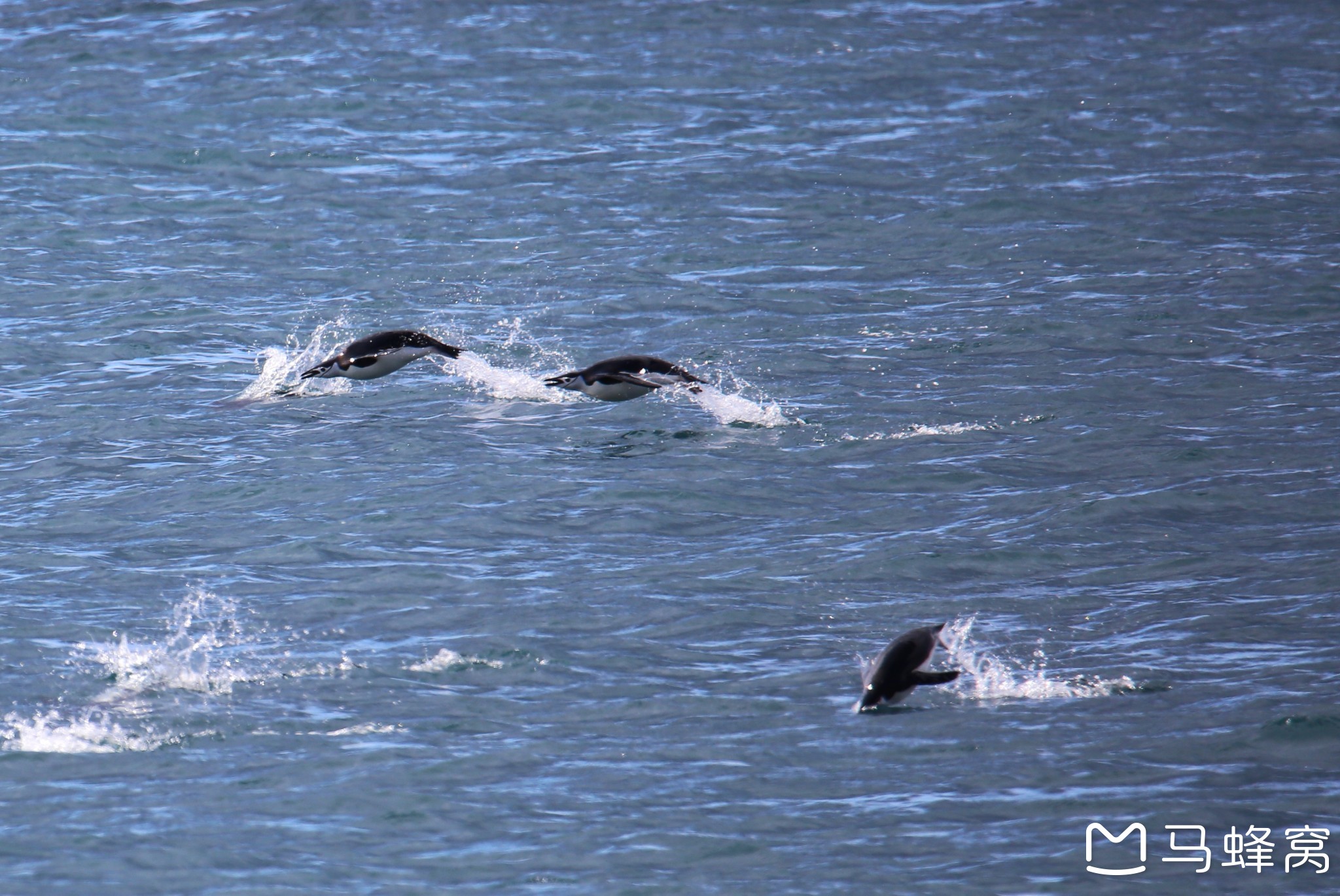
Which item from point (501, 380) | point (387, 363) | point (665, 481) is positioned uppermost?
point (387, 363)

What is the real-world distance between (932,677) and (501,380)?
26.0ft

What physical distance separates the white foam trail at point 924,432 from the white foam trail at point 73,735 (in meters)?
6.68

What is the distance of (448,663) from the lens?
9.46 m

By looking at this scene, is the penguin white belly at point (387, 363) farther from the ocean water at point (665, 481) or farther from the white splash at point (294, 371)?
the white splash at point (294, 371)

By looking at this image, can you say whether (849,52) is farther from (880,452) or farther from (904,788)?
(904,788)

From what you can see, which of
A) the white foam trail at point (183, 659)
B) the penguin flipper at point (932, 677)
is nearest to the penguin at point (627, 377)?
the white foam trail at point (183, 659)

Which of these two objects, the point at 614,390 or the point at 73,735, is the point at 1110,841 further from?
the point at 614,390

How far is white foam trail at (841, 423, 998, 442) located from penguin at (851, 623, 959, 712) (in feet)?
16.7

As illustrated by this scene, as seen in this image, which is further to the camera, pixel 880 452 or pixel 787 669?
pixel 880 452

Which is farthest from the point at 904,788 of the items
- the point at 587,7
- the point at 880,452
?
the point at 587,7

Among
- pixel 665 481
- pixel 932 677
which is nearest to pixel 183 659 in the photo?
pixel 932 677

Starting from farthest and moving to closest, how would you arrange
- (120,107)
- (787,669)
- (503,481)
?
(120,107) → (503,481) → (787,669)

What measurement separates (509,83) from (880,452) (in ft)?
53.0

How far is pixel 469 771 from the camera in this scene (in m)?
8.18
